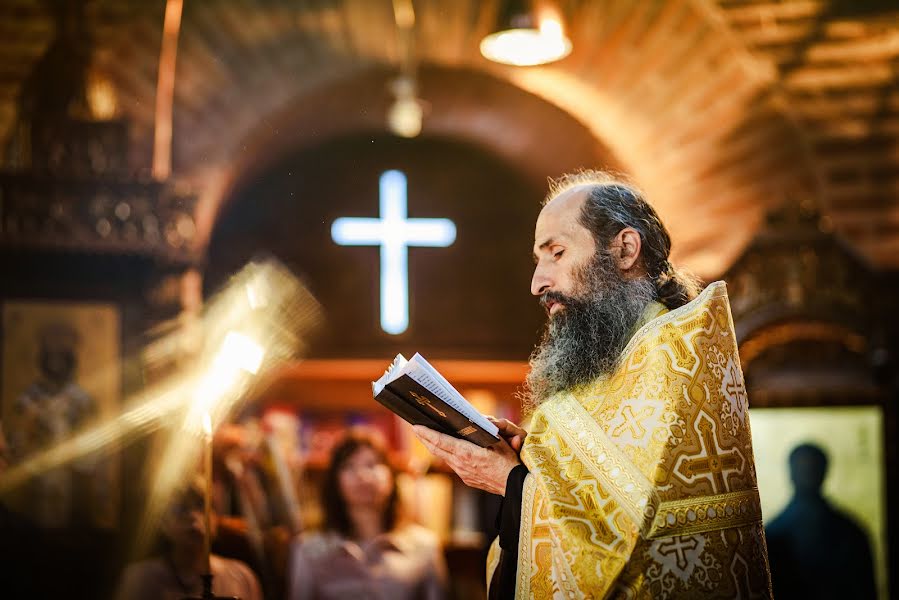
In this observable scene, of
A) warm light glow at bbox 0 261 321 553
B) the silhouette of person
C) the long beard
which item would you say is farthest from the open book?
the silhouette of person

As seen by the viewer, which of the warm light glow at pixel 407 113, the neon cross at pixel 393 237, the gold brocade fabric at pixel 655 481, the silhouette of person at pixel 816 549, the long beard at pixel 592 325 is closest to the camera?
the gold brocade fabric at pixel 655 481

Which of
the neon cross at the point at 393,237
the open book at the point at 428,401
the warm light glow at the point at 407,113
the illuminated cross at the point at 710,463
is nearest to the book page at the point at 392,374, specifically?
the open book at the point at 428,401

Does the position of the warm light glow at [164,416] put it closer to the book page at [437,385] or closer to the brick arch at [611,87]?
the brick arch at [611,87]

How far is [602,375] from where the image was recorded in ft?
7.80

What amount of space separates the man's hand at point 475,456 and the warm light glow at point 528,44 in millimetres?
2266

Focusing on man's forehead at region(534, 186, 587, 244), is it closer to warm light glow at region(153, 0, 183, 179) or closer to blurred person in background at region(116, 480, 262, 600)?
blurred person in background at region(116, 480, 262, 600)

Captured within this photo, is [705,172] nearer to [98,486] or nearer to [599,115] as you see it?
[599,115]

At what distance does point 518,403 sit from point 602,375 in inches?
162

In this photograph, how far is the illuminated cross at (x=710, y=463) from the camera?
7.01ft

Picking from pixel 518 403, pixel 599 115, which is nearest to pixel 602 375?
pixel 599 115

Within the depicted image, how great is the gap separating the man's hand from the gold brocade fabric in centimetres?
10

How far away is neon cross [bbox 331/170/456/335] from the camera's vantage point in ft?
20.9

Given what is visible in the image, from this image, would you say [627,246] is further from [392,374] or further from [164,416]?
[164,416]

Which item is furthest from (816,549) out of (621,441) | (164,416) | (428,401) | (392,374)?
(164,416)
